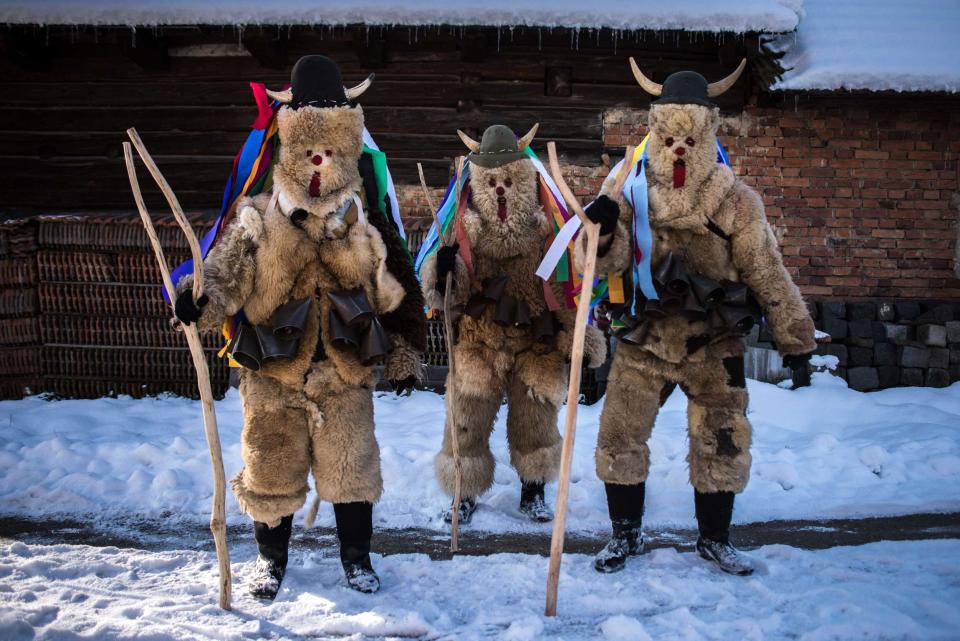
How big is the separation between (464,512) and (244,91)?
5.11 meters

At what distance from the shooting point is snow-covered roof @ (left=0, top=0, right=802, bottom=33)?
268 inches

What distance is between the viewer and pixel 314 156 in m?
3.48

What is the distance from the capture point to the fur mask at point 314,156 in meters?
3.46

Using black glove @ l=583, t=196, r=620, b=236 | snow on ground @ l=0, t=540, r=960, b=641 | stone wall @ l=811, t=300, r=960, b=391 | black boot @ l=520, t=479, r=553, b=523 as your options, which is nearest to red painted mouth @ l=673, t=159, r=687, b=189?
black glove @ l=583, t=196, r=620, b=236

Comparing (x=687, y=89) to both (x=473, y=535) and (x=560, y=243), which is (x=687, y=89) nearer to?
(x=560, y=243)

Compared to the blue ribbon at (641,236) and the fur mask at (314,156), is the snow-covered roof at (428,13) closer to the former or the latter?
the blue ribbon at (641,236)

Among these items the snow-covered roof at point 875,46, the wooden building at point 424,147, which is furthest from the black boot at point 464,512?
the snow-covered roof at point 875,46

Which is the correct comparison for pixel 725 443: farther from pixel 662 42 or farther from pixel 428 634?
pixel 662 42

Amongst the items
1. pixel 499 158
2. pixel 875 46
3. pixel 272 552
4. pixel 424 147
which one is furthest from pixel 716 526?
pixel 875 46

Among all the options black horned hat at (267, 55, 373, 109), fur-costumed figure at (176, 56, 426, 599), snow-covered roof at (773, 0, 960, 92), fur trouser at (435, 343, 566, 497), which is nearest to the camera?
fur-costumed figure at (176, 56, 426, 599)

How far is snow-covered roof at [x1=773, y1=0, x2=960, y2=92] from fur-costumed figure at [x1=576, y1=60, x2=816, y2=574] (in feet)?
11.8

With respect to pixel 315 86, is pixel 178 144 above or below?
above

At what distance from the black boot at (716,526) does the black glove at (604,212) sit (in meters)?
1.31

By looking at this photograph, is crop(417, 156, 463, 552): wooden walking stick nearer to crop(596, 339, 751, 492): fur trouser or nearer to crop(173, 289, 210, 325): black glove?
crop(596, 339, 751, 492): fur trouser
